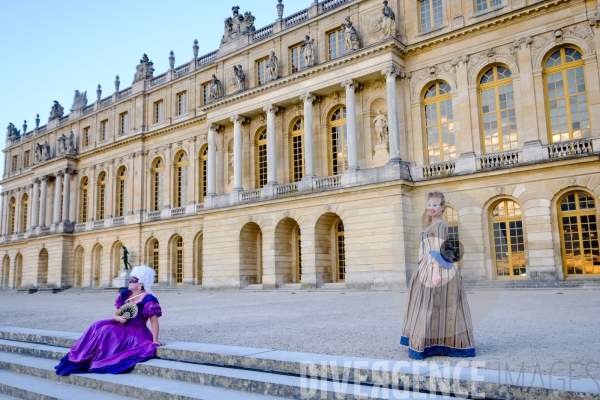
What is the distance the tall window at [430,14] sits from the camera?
23344 mm

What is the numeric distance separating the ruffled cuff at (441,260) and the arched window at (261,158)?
25.1m

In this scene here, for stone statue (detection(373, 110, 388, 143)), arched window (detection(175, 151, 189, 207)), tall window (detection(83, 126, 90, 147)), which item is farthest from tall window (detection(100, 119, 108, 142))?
stone statue (detection(373, 110, 388, 143))

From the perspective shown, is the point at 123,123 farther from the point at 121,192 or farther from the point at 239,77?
the point at 239,77

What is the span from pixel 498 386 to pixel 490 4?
21.9 m

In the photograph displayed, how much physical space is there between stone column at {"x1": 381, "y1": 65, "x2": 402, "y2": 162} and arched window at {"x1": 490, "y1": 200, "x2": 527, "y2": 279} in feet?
17.1

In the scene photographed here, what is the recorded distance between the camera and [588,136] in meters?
19.3

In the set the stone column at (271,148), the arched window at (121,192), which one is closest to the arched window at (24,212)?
the arched window at (121,192)

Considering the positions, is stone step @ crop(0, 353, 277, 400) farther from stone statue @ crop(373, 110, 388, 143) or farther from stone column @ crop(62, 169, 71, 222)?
stone column @ crop(62, 169, 71, 222)

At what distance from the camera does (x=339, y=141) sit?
87.2 ft

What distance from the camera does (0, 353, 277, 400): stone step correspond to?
4949 millimetres

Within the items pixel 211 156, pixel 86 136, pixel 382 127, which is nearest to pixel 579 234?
pixel 382 127

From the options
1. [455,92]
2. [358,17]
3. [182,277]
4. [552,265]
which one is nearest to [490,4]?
[455,92]

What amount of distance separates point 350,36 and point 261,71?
297 inches

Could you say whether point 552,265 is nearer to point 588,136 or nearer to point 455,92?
point 588,136
